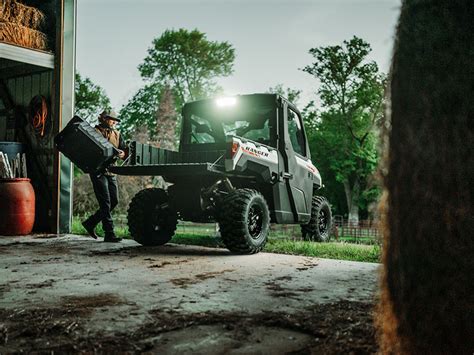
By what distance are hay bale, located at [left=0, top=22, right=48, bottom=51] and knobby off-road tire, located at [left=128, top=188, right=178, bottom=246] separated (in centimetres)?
364

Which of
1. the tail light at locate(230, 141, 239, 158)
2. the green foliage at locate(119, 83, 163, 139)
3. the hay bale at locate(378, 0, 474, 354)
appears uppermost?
the green foliage at locate(119, 83, 163, 139)

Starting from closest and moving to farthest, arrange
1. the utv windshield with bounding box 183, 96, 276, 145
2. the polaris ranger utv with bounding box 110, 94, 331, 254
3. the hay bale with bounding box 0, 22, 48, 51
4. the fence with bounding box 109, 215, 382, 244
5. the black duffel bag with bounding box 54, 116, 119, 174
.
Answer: the polaris ranger utv with bounding box 110, 94, 331, 254, the black duffel bag with bounding box 54, 116, 119, 174, the utv windshield with bounding box 183, 96, 276, 145, the hay bale with bounding box 0, 22, 48, 51, the fence with bounding box 109, 215, 382, 244

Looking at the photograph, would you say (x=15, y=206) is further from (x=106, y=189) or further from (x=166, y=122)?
(x=166, y=122)

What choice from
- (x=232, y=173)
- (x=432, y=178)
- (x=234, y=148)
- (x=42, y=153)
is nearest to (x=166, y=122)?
(x=42, y=153)

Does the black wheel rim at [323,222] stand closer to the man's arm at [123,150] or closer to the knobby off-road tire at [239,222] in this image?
the knobby off-road tire at [239,222]

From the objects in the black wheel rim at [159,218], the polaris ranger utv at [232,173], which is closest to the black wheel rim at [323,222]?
the polaris ranger utv at [232,173]

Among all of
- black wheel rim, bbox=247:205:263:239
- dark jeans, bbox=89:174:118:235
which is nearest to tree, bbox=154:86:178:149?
dark jeans, bbox=89:174:118:235

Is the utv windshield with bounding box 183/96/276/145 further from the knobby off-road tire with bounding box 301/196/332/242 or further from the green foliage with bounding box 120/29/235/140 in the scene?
the green foliage with bounding box 120/29/235/140

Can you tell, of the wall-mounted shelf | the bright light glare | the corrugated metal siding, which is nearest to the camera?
the bright light glare

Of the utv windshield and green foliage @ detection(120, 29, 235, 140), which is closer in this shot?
the utv windshield

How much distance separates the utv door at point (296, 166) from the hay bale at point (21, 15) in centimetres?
474

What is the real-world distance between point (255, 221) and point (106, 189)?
2291 millimetres

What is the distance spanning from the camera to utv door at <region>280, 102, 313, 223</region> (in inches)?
251

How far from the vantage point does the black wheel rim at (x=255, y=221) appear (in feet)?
18.2
